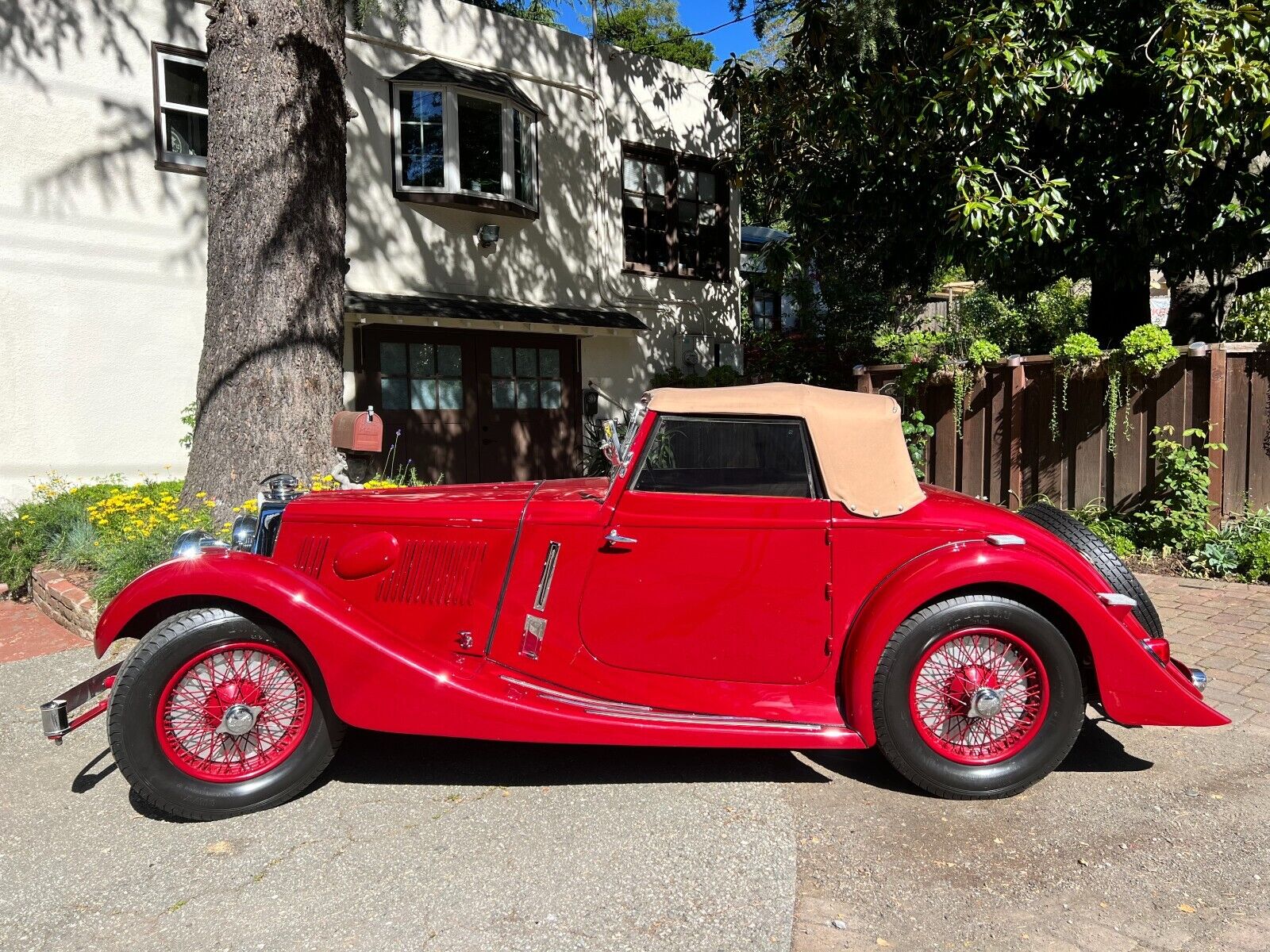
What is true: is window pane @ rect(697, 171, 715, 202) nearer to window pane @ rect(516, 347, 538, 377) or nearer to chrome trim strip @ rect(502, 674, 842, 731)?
window pane @ rect(516, 347, 538, 377)

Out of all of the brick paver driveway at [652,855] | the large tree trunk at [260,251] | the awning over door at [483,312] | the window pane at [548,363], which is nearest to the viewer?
the brick paver driveway at [652,855]

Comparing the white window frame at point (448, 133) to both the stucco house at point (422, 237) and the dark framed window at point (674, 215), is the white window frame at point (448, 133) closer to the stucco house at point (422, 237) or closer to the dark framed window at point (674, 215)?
the stucco house at point (422, 237)

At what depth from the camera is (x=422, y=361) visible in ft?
32.8

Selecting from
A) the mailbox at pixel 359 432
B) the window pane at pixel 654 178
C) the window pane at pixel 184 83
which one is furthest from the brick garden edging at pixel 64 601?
the window pane at pixel 654 178

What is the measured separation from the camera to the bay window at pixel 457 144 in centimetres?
978

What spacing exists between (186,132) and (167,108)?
284mm

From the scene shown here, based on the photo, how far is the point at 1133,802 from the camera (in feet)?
10.2

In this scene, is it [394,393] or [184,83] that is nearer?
[184,83]

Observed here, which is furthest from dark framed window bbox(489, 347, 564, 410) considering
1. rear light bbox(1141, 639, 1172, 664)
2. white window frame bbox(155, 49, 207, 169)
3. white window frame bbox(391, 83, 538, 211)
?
rear light bbox(1141, 639, 1172, 664)

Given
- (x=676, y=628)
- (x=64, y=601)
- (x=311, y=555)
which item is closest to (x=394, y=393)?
(x=64, y=601)

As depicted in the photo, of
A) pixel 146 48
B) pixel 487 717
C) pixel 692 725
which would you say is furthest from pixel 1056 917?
pixel 146 48

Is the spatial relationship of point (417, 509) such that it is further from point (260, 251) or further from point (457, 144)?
point (457, 144)

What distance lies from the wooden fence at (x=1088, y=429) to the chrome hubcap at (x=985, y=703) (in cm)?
461

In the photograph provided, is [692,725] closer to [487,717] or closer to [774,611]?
[774,611]
